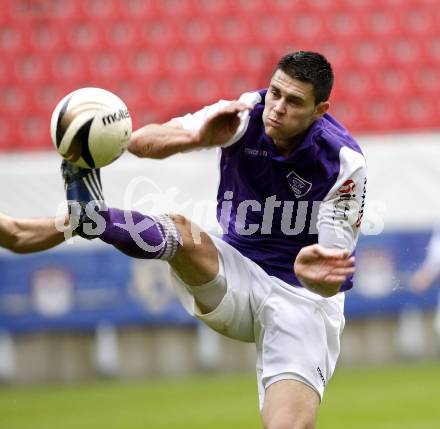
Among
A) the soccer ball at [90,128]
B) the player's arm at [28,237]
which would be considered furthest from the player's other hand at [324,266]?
the player's arm at [28,237]

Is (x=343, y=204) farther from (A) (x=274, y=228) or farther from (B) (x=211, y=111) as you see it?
(B) (x=211, y=111)

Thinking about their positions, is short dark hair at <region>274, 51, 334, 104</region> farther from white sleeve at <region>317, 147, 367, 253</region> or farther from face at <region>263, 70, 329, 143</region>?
white sleeve at <region>317, 147, 367, 253</region>

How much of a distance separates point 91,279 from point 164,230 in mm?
6349

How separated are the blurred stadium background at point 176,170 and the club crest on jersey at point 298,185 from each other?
12.2ft

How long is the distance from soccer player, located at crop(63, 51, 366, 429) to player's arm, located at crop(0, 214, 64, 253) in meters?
0.68

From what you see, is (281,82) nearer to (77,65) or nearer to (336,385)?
(336,385)

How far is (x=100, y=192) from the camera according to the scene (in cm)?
486

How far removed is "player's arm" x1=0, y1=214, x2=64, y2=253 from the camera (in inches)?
215

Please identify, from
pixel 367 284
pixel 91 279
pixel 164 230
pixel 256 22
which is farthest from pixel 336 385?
pixel 164 230

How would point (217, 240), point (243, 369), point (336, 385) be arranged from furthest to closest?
point (243, 369)
point (336, 385)
point (217, 240)

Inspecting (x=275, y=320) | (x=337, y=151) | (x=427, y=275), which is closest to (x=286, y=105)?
(x=337, y=151)

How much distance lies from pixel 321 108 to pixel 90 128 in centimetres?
122

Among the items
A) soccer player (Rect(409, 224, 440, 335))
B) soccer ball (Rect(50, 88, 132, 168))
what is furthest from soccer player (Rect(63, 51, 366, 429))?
soccer player (Rect(409, 224, 440, 335))

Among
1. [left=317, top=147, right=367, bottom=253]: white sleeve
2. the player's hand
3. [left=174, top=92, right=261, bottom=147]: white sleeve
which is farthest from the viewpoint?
[left=317, top=147, right=367, bottom=253]: white sleeve
